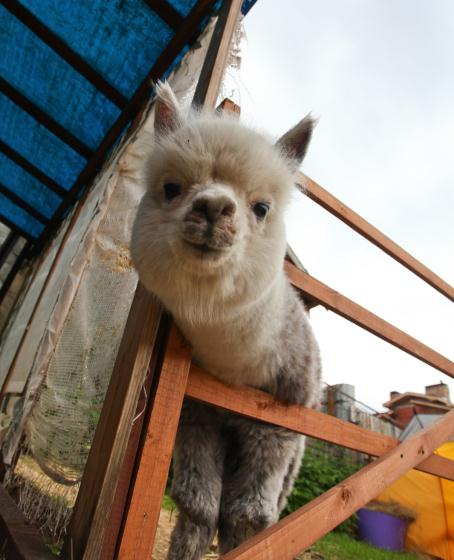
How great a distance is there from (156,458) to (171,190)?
978 millimetres

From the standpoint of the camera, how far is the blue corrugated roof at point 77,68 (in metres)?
2.90

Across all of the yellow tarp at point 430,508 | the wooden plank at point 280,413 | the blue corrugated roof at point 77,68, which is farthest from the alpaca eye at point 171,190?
the yellow tarp at point 430,508

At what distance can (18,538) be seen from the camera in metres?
1.42

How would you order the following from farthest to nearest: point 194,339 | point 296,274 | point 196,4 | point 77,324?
point 196,4 < point 77,324 < point 296,274 < point 194,339

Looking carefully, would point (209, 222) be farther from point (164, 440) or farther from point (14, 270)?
point (14, 270)

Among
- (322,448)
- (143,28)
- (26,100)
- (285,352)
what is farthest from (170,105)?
(322,448)

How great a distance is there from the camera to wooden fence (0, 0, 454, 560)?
4.06 feet

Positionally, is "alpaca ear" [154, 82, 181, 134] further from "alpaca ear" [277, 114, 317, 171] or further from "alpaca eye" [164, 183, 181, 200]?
"alpaca ear" [277, 114, 317, 171]

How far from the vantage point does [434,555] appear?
5953 millimetres

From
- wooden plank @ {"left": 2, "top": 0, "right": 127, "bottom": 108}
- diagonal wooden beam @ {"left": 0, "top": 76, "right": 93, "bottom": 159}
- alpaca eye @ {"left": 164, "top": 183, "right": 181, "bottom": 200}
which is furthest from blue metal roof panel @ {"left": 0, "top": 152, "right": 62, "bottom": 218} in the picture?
alpaca eye @ {"left": 164, "top": 183, "right": 181, "bottom": 200}

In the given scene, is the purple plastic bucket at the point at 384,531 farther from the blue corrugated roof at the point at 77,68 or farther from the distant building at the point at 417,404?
the blue corrugated roof at the point at 77,68

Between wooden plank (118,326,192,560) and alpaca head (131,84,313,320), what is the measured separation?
0.67 feet

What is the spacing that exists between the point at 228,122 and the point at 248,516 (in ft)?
5.44

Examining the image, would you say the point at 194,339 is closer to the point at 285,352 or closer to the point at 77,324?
the point at 285,352
